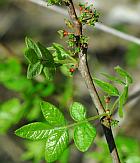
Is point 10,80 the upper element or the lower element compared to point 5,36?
upper

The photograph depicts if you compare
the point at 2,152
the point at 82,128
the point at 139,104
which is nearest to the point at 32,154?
the point at 82,128

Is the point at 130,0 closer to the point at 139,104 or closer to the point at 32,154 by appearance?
the point at 139,104

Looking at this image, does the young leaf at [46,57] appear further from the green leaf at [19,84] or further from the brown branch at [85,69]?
the green leaf at [19,84]

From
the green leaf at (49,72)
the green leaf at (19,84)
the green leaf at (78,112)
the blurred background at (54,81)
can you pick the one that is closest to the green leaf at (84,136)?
the green leaf at (78,112)

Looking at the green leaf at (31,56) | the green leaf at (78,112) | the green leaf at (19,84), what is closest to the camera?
the green leaf at (31,56)

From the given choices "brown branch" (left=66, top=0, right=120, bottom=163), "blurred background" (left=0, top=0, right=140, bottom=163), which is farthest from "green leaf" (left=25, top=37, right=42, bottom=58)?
"blurred background" (left=0, top=0, right=140, bottom=163)

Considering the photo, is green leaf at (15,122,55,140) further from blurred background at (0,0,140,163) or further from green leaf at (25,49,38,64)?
blurred background at (0,0,140,163)
